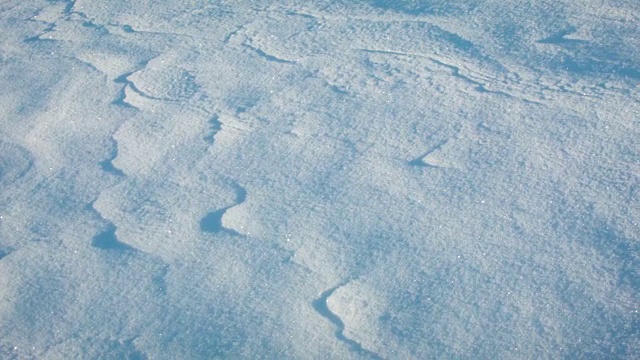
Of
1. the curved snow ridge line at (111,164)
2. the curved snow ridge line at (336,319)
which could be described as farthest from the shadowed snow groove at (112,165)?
the curved snow ridge line at (336,319)

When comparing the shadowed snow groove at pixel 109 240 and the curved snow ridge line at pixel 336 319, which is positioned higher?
the curved snow ridge line at pixel 336 319

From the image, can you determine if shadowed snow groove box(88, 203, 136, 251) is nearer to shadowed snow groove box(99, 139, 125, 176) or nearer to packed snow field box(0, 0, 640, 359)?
packed snow field box(0, 0, 640, 359)

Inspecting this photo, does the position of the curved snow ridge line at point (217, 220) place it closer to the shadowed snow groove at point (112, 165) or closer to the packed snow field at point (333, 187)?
the packed snow field at point (333, 187)

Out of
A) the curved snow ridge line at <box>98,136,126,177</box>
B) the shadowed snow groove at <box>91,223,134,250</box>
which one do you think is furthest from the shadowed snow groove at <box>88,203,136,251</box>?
the curved snow ridge line at <box>98,136,126,177</box>

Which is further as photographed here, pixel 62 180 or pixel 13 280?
pixel 62 180

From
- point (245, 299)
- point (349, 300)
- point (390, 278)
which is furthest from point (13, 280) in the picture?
point (390, 278)

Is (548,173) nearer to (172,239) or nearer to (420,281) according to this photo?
(420,281)
